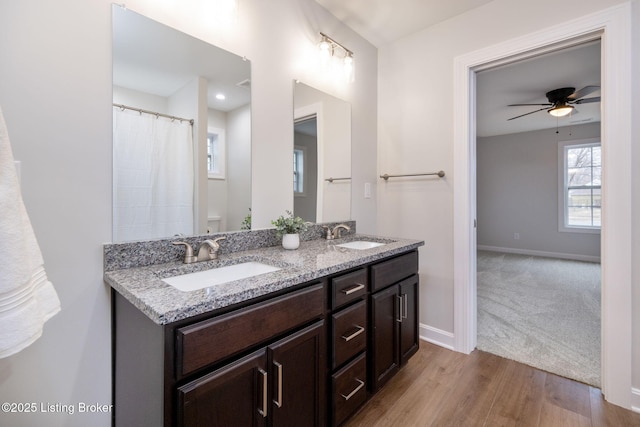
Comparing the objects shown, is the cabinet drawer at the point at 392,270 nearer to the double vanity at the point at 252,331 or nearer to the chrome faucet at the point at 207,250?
the double vanity at the point at 252,331

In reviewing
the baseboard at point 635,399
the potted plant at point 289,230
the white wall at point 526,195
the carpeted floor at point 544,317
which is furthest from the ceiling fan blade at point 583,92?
the potted plant at point 289,230

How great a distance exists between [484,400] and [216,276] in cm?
162

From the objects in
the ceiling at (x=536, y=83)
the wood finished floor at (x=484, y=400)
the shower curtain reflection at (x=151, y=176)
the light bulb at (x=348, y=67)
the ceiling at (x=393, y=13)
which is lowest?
the wood finished floor at (x=484, y=400)

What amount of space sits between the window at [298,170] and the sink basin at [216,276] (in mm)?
647

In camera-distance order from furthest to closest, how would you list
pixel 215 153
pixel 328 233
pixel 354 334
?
1. pixel 328 233
2. pixel 215 153
3. pixel 354 334

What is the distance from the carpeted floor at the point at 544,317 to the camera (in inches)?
78.5

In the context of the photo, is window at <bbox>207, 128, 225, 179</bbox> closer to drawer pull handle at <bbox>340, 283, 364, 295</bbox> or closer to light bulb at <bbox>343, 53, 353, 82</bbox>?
drawer pull handle at <bbox>340, 283, 364, 295</bbox>

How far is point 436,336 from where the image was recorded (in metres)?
2.27

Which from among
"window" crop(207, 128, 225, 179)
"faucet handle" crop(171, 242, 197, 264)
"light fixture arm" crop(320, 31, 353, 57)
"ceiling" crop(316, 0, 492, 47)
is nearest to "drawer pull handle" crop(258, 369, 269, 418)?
"faucet handle" crop(171, 242, 197, 264)

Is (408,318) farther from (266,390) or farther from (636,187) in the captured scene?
(636,187)

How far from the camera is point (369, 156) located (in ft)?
8.16

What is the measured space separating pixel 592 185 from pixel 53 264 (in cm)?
706

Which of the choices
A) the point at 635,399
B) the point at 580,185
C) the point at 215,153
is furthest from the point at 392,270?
the point at 580,185

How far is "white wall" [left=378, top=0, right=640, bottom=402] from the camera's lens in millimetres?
2079
